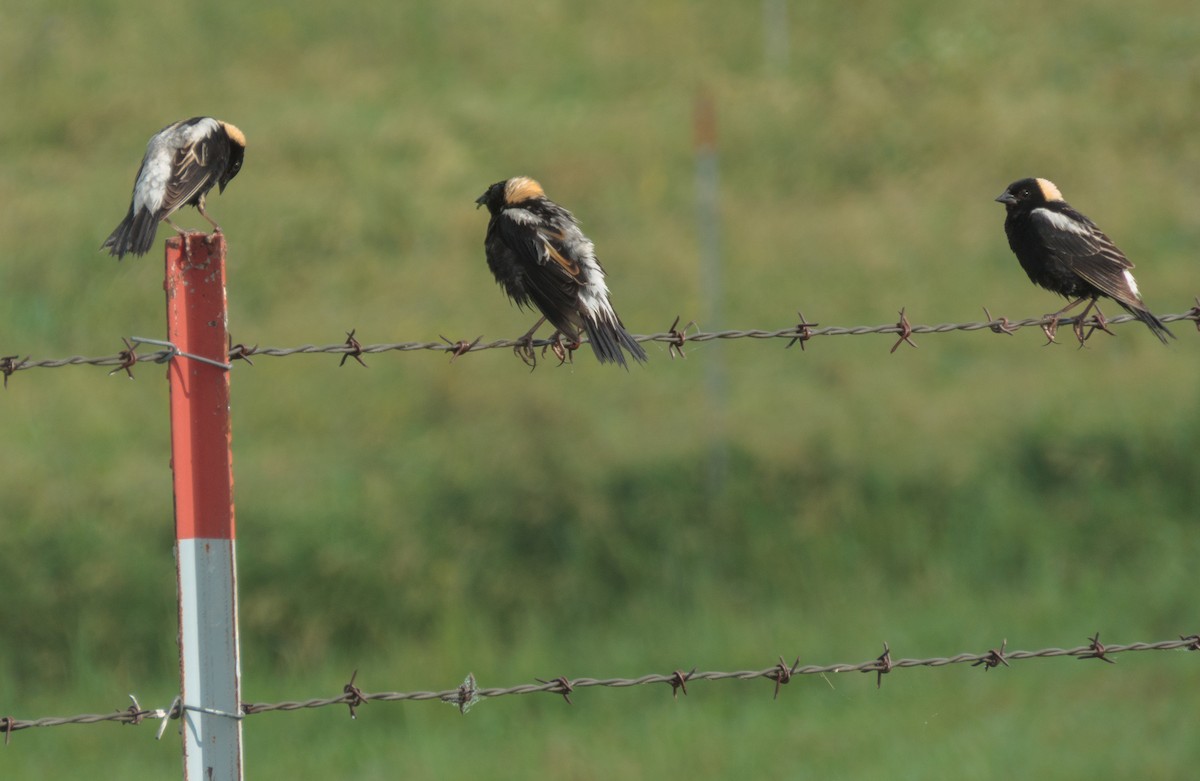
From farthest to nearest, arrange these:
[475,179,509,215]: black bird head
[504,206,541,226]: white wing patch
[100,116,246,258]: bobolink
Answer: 1. [475,179,509,215]: black bird head
2. [504,206,541,226]: white wing patch
3. [100,116,246,258]: bobolink

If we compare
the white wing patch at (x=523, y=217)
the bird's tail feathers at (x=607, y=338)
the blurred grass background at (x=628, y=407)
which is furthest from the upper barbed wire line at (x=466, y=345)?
the blurred grass background at (x=628, y=407)

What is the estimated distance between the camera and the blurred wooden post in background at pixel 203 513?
137 inches

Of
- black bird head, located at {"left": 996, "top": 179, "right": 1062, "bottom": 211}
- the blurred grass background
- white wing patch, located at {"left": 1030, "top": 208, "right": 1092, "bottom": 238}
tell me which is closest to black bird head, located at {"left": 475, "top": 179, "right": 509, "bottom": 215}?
black bird head, located at {"left": 996, "top": 179, "right": 1062, "bottom": 211}

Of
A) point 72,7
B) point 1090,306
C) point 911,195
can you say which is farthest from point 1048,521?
point 72,7

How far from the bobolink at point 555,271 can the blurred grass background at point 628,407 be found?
424 centimetres

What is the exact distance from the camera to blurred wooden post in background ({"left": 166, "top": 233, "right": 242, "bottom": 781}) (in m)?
3.49

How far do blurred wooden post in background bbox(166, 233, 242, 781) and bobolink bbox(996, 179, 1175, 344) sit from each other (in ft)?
12.0

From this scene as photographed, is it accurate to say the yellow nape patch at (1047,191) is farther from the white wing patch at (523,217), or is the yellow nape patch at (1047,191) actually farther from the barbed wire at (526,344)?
the white wing patch at (523,217)

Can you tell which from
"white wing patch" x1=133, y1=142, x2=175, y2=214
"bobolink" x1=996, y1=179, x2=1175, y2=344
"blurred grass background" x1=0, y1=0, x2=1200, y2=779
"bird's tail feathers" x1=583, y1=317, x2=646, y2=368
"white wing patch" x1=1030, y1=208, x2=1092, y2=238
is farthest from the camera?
"blurred grass background" x1=0, y1=0, x2=1200, y2=779

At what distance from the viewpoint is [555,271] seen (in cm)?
→ 562

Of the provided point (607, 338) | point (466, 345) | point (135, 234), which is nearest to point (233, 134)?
point (135, 234)

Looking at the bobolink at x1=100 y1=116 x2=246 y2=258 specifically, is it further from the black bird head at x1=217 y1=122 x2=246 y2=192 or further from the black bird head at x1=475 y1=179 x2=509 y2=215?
the black bird head at x1=475 y1=179 x2=509 y2=215

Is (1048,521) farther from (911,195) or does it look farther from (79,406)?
(79,406)

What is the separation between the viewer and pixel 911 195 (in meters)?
18.7
